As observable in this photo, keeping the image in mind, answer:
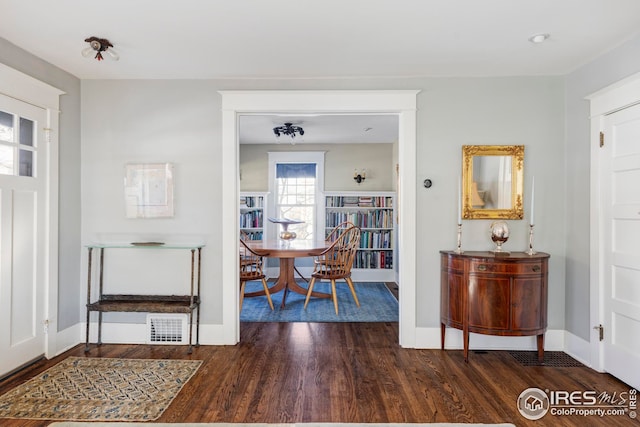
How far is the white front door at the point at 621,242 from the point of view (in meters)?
2.45

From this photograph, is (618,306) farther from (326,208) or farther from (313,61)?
(326,208)

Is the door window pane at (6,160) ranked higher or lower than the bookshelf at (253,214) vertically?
higher

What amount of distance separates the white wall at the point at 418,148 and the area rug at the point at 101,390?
67 centimetres

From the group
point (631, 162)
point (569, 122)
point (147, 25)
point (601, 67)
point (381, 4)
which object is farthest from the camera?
point (569, 122)

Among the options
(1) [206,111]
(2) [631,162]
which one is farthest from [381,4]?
(2) [631,162]

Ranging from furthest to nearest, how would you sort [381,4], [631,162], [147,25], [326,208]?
[326,208] < [631,162] < [147,25] < [381,4]

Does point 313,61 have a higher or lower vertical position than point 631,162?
higher

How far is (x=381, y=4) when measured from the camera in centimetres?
206

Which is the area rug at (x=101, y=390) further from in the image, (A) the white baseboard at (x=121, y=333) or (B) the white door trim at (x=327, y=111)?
(B) the white door trim at (x=327, y=111)

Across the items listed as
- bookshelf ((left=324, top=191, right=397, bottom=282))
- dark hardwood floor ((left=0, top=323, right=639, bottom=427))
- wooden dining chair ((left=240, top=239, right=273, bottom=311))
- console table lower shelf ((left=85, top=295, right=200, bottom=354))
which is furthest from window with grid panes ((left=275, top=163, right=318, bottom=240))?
console table lower shelf ((left=85, top=295, right=200, bottom=354))

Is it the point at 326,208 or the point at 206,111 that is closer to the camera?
the point at 206,111

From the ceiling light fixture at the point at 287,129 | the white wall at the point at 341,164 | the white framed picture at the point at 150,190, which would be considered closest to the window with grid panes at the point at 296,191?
the white wall at the point at 341,164

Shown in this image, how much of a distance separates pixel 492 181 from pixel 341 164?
342cm

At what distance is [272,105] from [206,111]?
59 cm
